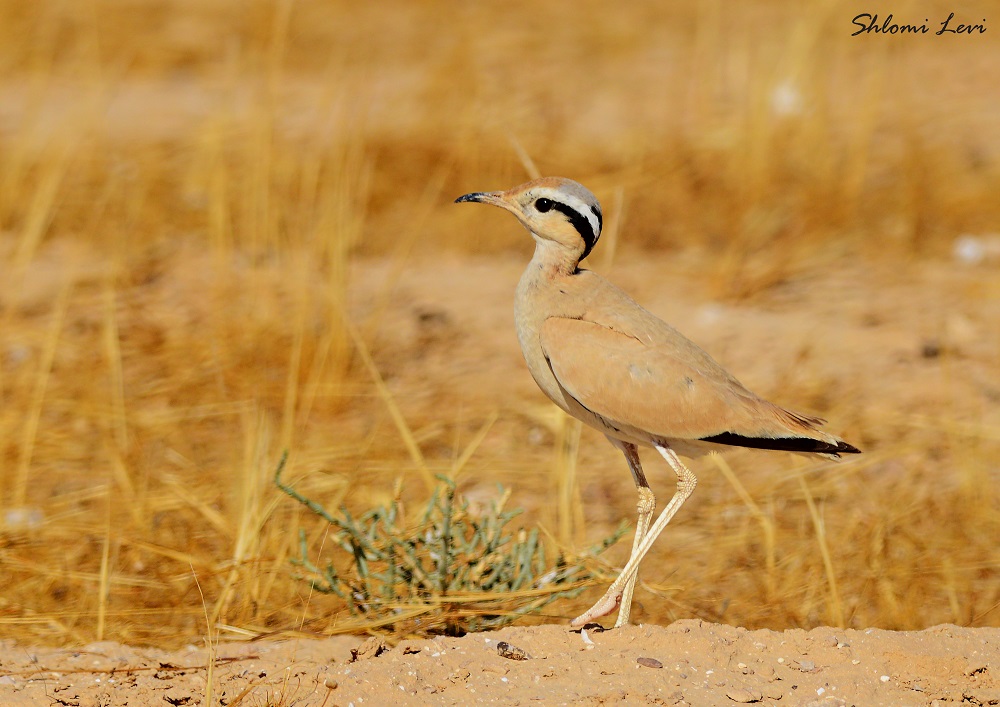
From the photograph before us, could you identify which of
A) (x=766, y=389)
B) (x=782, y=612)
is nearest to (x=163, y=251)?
(x=766, y=389)

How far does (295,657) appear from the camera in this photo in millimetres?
3383

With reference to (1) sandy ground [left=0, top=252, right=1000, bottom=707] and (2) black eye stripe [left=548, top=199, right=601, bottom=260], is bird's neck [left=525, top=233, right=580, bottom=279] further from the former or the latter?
(1) sandy ground [left=0, top=252, right=1000, bottom=707]

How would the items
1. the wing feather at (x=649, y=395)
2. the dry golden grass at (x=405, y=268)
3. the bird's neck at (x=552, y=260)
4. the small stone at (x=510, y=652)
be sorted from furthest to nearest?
1. the dry golden grass at (x=405, y=268)
2. the bird's neck at (x=552, y=260)
3. the wing feather at (x=649, y=395)
4. the small stone at (x=510, y=652)

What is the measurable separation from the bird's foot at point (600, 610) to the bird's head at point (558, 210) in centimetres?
92

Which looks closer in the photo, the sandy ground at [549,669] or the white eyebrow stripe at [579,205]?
the sandy ground at [549,669]

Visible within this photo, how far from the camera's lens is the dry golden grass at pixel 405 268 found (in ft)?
13.7

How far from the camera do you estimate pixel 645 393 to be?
331cm

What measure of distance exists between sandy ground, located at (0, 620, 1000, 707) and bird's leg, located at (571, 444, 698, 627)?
9 centimetres

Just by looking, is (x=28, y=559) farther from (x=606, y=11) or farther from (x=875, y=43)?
(x=606, y=11)

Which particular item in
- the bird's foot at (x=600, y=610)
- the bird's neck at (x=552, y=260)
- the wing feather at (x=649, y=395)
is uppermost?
the bird's neck at (x=552, y=260)
